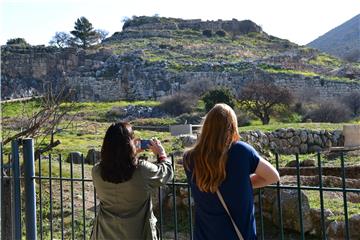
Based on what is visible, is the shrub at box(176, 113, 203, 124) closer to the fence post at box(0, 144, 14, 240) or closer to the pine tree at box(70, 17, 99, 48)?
the fence post at box(0, 144, 14, 240)

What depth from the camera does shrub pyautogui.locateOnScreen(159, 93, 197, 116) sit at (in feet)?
104

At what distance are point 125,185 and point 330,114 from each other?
84.4ft

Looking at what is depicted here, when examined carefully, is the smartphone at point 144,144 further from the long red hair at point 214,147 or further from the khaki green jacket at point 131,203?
the long red hair at point 214,147

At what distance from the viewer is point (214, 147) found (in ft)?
9.64

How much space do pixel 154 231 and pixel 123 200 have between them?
11.1 inches

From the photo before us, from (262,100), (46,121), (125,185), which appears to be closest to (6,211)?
(125,185)

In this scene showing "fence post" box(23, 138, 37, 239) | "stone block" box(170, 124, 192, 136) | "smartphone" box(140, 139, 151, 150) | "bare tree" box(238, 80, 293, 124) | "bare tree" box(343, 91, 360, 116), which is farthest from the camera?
"bare tree" box(343, 91, 360, 116)

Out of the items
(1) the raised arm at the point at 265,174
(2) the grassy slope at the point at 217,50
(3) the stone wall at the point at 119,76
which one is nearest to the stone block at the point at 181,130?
(1) the raised arm at the point at 265,174

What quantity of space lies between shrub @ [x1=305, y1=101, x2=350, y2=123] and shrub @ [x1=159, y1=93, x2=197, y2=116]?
278 inches

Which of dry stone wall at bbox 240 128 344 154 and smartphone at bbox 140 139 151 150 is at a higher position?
smartphone at bbox 140 139 151 150

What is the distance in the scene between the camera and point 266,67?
4738 cm

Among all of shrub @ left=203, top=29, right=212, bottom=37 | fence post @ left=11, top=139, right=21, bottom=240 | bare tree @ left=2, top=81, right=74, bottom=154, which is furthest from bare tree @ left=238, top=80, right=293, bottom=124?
shrub @ left=203, top=29, right=212, bottom=37

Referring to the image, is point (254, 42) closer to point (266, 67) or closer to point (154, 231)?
point (266, 67)

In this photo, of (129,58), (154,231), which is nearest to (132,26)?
(129,58)
